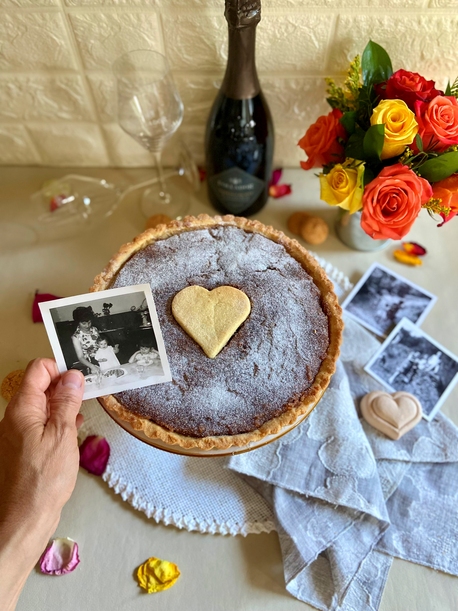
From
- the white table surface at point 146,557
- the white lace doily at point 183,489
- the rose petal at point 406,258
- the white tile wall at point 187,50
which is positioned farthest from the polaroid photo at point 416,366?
the white tile wall at point 187,50

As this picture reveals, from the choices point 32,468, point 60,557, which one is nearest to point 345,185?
point 32,468

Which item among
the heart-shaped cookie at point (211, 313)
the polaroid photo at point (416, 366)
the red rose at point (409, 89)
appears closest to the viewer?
the heart-shaped cookie at point (211, 313)

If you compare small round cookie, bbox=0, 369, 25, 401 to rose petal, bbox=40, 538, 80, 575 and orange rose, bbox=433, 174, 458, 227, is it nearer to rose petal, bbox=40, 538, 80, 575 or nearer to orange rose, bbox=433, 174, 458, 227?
rose petal, bbox=40, 538, 80, 575

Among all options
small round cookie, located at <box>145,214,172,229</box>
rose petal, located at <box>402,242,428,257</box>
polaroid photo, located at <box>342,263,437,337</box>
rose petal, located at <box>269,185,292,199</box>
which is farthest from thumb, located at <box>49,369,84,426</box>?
rose petal, located at <box>402,242,428,257</box>

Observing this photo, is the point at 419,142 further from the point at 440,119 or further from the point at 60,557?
the point at 60,557

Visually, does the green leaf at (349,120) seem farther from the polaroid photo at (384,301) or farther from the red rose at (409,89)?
the polaroid photo at (384,301)
